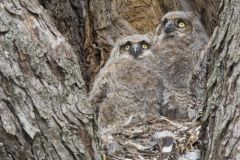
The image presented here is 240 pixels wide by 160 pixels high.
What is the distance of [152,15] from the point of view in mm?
7281

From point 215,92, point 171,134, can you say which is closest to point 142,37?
point 171,134

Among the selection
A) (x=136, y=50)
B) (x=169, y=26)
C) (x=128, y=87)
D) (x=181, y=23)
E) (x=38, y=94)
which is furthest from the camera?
(x=181, y=23)

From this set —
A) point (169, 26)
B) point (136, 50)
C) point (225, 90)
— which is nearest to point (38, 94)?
point (225, 90)

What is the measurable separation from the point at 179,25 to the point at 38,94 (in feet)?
13.7

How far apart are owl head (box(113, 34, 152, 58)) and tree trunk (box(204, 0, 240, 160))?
2.87 m

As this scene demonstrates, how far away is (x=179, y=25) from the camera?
6.96 meters

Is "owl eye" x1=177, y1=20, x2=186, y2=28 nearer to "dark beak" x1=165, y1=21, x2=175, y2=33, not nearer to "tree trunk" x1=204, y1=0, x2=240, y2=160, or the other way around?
"dark beak" x1=165, y1=21, x2=175, y2=33


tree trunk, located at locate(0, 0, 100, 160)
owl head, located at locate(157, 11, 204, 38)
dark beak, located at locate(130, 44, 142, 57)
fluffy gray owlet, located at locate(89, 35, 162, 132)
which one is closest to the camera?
tree trunk, located at locate(0, 0, 100, 160)

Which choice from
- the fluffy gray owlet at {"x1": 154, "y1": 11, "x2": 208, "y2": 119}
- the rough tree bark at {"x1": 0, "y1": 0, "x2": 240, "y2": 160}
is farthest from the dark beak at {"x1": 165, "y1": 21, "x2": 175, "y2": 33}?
the rough tree bark at {"x1": 0, "y1": 0, "x2": 240, "y2": 160}

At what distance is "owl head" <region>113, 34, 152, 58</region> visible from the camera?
6.51m

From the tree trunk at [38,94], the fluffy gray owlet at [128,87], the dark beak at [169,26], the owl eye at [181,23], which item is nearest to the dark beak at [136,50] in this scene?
the fluffy gray owlet at [128,87]

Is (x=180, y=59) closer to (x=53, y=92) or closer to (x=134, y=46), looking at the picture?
(x=134, y=46)

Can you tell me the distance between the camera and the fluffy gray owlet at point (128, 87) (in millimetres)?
6007

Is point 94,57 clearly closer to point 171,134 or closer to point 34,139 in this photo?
point 171,134
